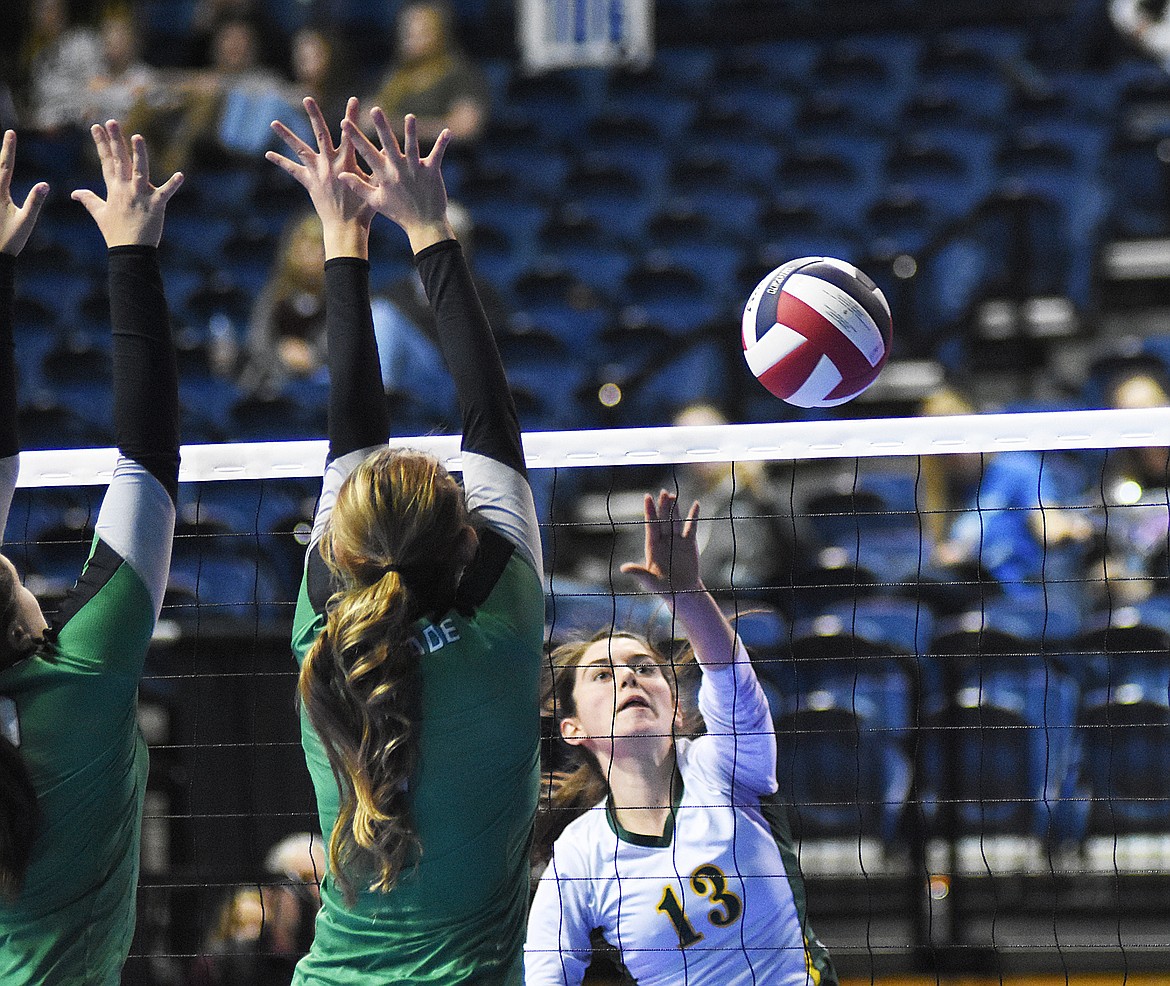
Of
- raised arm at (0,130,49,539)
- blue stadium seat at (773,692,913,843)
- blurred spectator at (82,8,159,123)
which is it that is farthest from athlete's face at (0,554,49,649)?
blurred spectator at (82,8,159,123)

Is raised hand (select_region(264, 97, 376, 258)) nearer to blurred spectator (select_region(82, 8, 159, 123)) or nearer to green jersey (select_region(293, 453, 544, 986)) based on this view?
green jersey (select_region(293, 453, 544, 986))

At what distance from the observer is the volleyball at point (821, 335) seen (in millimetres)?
3225

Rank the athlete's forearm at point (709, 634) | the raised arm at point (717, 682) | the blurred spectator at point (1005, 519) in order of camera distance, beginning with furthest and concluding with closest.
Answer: the blurred spectator at point (1005, 519)
the athlete's forearm at point (709, 634)
the raised arm at point (717, 682)

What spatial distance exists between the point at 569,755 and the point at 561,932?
46 cm

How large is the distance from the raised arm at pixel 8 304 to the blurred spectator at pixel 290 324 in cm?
545

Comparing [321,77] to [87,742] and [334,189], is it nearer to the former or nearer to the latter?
[334,189]

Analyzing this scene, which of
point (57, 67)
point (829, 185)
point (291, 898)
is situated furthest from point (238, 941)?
point (57, 67)

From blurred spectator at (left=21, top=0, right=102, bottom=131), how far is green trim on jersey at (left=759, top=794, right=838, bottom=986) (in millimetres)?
9188

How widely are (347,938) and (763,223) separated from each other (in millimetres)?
7329

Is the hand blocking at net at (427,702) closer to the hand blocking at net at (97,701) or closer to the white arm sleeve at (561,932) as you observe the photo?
the hand blocking at net at (97,701)

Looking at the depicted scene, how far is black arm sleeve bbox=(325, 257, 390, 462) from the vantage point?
7.32 feet

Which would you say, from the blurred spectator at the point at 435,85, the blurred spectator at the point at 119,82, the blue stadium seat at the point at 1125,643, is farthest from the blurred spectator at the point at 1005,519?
the blurred spectator at the point at 119,82

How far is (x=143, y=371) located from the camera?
238cm

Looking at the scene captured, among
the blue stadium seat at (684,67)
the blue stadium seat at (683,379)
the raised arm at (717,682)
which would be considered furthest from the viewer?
the blue stadium seat at (684,67)
